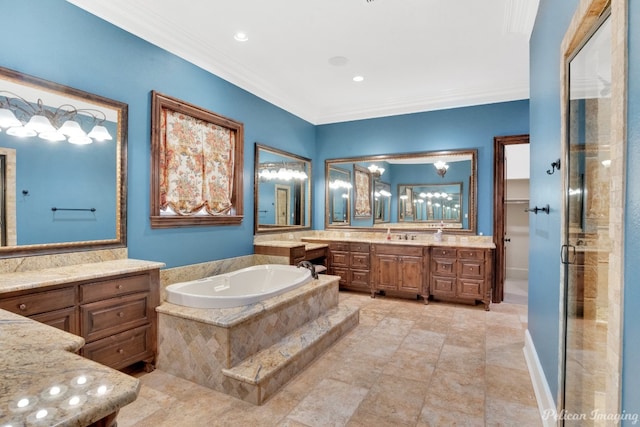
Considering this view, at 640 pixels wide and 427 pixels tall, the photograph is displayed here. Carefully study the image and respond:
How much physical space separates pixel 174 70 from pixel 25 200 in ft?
5.74

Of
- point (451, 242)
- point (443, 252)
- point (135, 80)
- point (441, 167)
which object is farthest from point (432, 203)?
point (135, 80)

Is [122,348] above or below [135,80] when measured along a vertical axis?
below

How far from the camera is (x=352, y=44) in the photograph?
3354 millimetres

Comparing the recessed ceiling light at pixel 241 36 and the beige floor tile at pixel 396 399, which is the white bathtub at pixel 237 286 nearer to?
the beige floor tile at pixel 396 399

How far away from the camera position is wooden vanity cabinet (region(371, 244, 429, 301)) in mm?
4410

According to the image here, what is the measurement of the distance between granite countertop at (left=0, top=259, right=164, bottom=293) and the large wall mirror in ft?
11.6

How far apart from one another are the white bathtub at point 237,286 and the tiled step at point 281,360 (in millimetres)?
411

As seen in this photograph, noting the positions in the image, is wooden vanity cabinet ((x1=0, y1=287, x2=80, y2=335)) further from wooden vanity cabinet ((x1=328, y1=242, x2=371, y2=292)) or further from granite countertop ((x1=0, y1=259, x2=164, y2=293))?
wooden vanity cabinet ((x1=328, y1=242, x2=371, y2=292))

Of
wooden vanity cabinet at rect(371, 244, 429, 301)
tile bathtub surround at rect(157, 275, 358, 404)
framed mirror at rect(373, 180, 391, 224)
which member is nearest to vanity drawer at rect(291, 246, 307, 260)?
wooden vanity cabinet at rect(371, 244, 429, 301)

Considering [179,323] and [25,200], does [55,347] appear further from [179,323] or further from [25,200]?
[25,200]

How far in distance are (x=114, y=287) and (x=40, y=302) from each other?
16.4 inches

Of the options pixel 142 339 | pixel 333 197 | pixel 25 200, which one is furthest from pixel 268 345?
pixel 333 197

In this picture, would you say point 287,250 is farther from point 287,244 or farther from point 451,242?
point 451,242

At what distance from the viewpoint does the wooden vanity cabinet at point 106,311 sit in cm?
189
